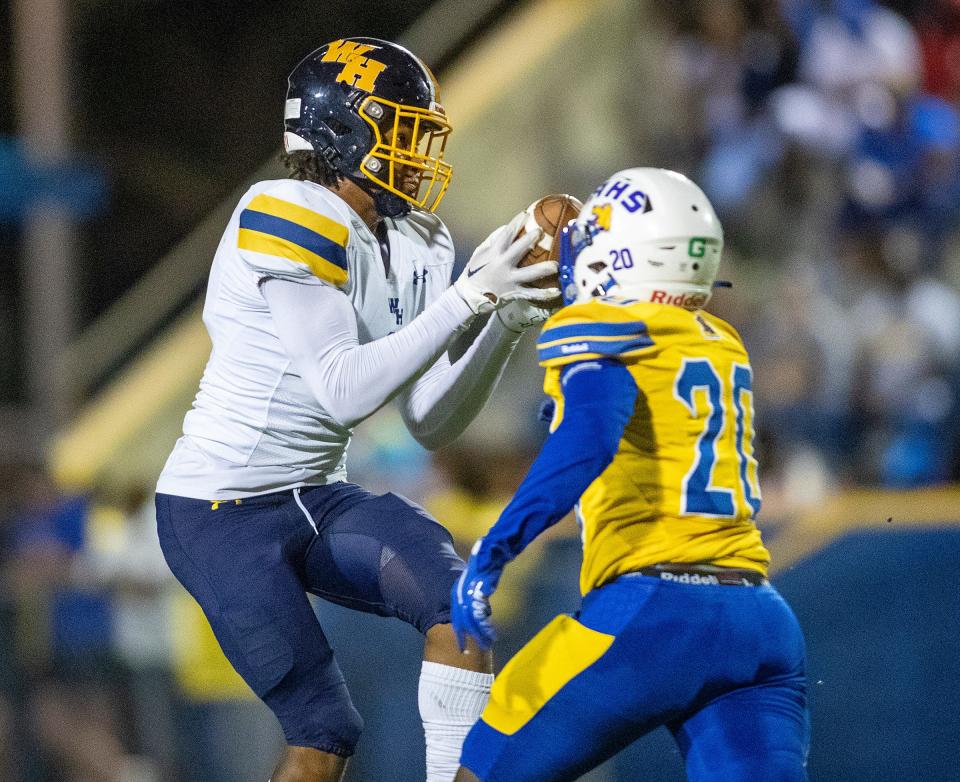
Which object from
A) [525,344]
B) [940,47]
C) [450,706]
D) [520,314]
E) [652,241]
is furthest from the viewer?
[525,344]

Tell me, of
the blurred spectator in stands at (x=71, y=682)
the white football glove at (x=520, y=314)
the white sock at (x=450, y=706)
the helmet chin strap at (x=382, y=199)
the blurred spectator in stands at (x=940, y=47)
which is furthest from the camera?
A: the blurred spectator in stands at (x=940, y=47)

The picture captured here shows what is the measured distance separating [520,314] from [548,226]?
0.65 ft

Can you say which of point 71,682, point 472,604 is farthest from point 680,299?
point 71,682

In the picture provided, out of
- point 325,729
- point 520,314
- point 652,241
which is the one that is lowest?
point 325,729

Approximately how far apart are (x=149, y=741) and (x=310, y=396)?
12.5ft

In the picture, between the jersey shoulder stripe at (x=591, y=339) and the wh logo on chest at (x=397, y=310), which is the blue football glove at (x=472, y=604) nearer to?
the jersey shoulder stripe at (x=591, y=339)

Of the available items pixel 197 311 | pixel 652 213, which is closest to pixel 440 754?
pixel 652 213

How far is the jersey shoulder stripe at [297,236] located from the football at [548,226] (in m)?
0.36

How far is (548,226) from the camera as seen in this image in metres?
2.89

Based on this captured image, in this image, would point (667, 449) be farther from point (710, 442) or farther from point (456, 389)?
point (456, 389)

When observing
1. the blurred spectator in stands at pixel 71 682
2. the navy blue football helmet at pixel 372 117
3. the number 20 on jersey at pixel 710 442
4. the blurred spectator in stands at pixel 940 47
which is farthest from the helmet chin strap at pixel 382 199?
the blurred spectator in stands at pixel 940 47

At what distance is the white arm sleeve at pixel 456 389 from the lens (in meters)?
3.06

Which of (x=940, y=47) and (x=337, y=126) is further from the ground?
(x=337, y=126)

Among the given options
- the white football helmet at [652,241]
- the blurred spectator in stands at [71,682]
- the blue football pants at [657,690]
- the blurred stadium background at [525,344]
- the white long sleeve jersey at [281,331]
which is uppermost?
the white football helmet at [652,241]
